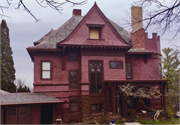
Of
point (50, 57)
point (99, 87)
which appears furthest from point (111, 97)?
point (50, 57)

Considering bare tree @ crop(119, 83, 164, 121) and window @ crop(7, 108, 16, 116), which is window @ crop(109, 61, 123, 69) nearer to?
bare tree @ crop(119, 83, 164, 121)

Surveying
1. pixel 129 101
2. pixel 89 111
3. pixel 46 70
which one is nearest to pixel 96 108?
pixel 89 111

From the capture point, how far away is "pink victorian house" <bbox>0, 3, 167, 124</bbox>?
52.4 ft

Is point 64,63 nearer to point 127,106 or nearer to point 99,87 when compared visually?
point 99,87

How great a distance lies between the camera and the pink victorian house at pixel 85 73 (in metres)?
16.0

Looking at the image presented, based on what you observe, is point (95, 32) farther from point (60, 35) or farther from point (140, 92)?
point (140, 92)

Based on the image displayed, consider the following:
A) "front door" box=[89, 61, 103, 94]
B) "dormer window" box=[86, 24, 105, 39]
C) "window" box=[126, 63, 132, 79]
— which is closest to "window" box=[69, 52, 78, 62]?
"front door" box=[89, 61, 103, 94]

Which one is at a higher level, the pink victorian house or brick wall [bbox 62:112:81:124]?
the pink victorian house

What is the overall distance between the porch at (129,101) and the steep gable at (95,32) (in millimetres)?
3653

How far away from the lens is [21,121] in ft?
48.8

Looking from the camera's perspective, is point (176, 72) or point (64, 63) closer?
point (64, 63)

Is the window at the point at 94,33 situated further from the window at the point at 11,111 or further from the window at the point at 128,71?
the window at the point at 11,111

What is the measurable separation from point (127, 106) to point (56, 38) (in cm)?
940

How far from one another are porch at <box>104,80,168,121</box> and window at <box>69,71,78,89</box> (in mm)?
2646
